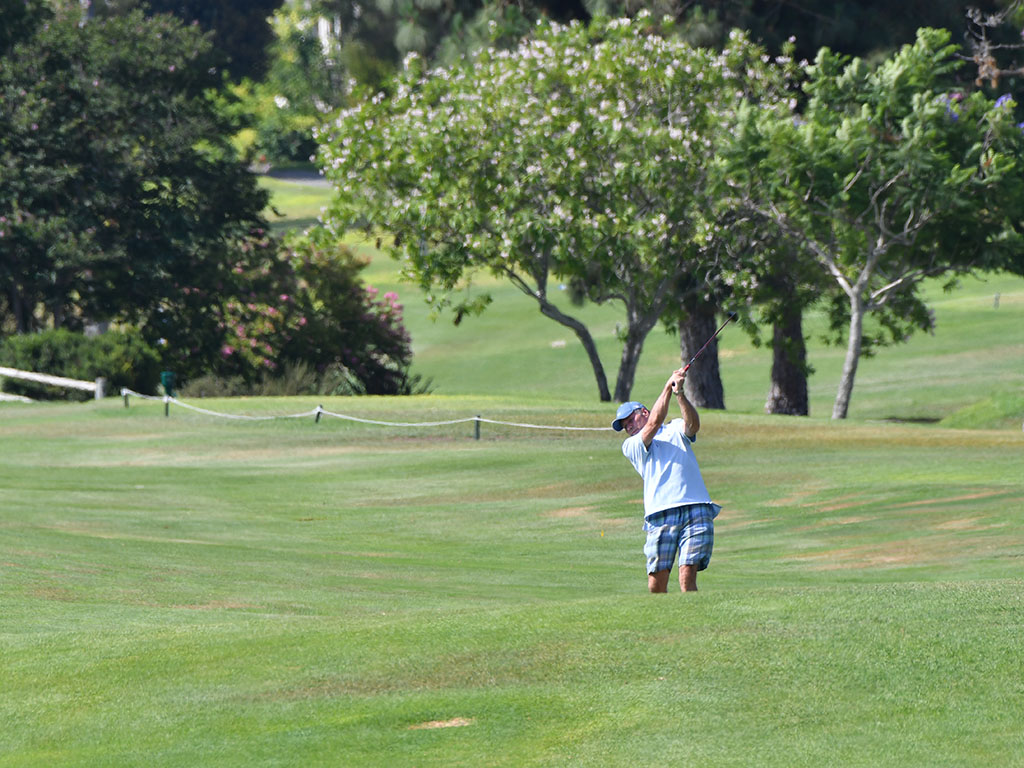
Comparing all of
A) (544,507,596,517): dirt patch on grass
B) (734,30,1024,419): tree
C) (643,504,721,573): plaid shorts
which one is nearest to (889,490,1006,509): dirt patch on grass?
(544,507,596,517): dirt patch on grass

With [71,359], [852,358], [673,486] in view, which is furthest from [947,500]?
[71,359]

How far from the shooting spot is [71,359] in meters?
43.2

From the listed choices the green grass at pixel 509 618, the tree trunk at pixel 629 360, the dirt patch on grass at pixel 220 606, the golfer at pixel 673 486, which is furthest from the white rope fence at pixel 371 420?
the golfer at pixel 673 486

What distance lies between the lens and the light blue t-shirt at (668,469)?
12.2m

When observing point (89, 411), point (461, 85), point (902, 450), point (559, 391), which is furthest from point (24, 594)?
point (559, 391)

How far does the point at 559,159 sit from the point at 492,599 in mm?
24816

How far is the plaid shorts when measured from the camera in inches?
481

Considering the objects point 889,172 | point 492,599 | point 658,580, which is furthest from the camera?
point 889,172

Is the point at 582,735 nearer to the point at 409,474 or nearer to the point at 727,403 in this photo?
the point at 409,474

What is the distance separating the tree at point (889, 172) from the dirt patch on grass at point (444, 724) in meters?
27.6

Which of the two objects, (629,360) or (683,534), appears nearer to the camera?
(683,534)

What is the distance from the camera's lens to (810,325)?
6656 centimetres

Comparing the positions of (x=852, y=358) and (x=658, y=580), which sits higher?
(x=852, y=358)

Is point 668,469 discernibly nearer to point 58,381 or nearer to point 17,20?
point 58,381
